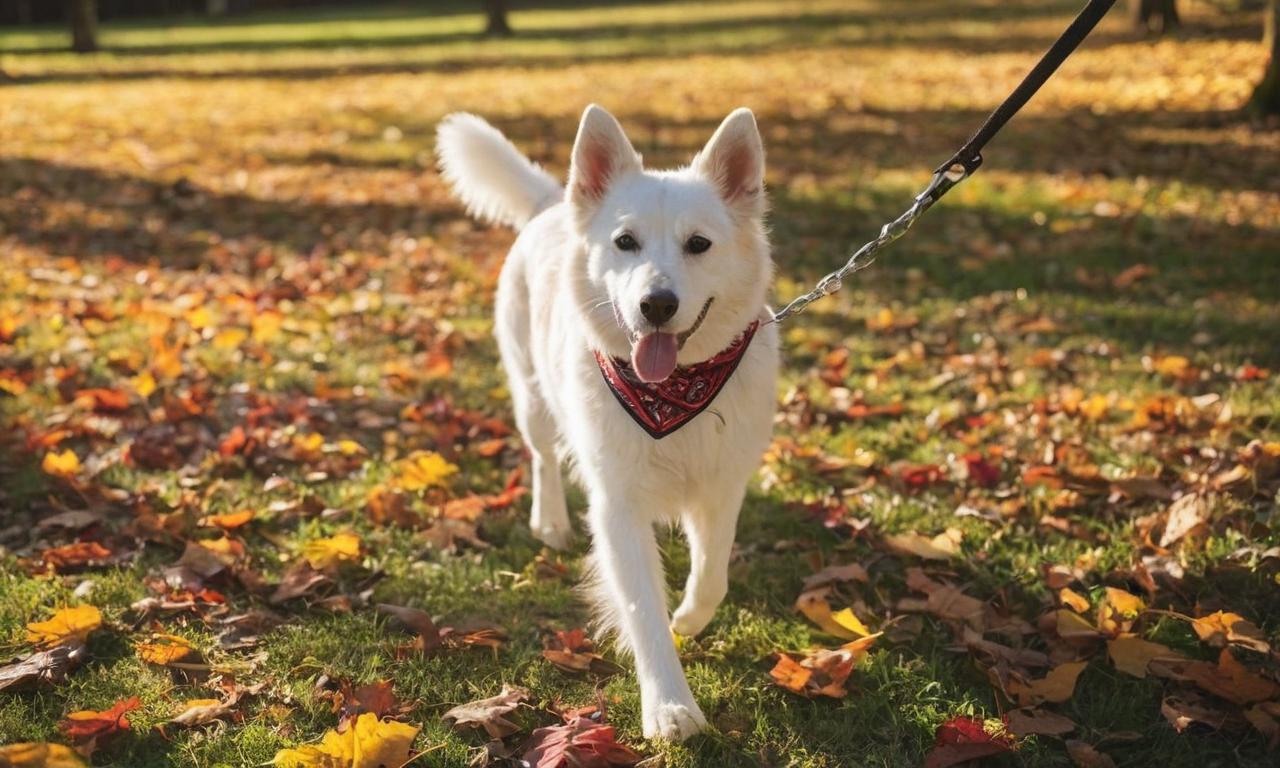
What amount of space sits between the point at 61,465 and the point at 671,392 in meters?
2.98

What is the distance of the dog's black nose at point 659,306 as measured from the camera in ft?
10.8

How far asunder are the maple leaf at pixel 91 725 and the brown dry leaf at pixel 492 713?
36.5 inches

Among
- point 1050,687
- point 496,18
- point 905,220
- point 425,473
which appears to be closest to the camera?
point 1050,687

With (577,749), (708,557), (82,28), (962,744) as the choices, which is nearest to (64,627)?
(577,749)

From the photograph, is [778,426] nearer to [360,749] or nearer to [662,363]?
[662,363]

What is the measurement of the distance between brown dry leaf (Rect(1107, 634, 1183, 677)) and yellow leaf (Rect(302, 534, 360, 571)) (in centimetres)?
277

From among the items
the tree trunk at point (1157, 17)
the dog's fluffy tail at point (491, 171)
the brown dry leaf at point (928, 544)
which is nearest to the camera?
the brown dry leaf at point (928, 544)

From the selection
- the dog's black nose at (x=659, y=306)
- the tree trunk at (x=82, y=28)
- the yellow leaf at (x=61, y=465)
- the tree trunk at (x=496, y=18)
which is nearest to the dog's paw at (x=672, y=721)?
the dog's black nose at (x=659, y=306)

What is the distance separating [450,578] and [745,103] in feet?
37.1

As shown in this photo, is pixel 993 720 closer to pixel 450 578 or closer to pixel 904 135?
pixel 450 578

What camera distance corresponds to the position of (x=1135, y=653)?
11.4 feet

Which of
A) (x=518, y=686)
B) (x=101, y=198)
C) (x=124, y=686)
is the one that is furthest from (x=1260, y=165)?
(x=101, y=198)

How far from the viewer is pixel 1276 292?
270 inches

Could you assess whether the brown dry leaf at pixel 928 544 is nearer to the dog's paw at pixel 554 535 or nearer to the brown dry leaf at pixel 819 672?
the brown dry leaf at pixel 819 672
